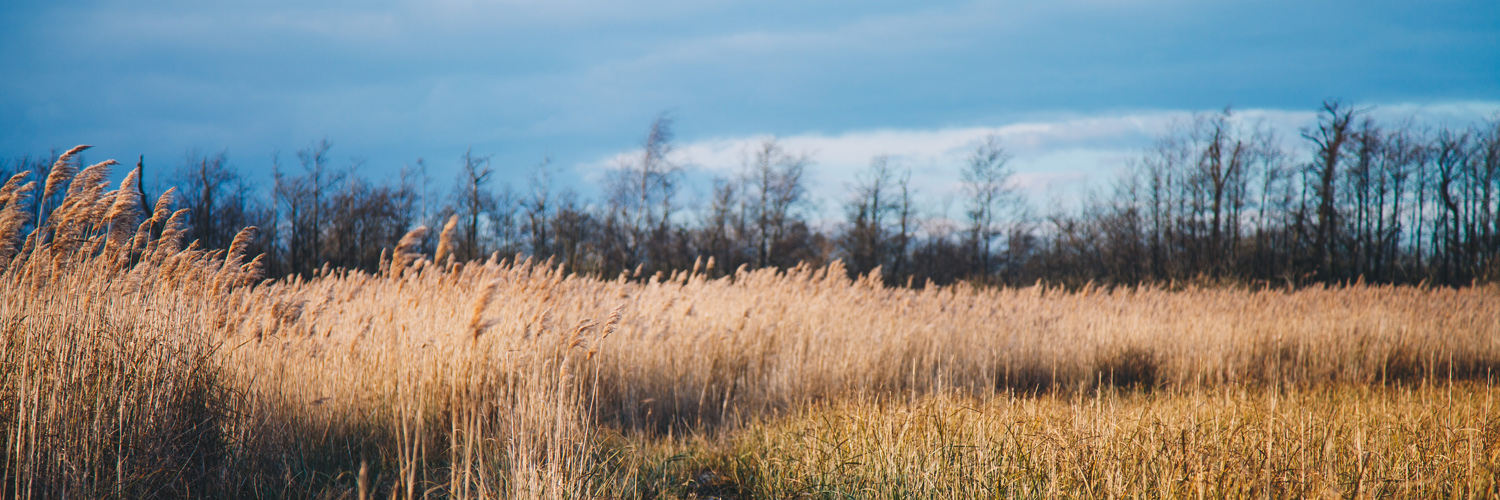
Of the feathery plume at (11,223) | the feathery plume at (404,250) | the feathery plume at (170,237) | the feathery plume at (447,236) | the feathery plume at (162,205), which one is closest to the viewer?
the feathery plume at (11,223)

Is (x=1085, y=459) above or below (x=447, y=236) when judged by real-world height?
below

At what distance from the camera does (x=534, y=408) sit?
119 inches

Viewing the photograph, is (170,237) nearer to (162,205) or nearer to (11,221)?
(162,205)

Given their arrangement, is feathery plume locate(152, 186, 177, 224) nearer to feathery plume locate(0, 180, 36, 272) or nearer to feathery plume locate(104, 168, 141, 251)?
feathery plume locate(104, 168, 141, 251)

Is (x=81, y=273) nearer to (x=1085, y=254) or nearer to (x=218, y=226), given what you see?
(x=1085, y=254)

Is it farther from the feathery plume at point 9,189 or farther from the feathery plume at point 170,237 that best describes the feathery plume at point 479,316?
the feathery plume at point 9,189

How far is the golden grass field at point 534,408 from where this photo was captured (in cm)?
265

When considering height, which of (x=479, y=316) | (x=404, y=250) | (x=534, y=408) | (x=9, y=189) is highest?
(x=9, y=189)

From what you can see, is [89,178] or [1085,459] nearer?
[1085,459]

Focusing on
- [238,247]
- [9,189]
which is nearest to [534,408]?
[238,247]

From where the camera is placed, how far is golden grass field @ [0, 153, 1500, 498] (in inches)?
104

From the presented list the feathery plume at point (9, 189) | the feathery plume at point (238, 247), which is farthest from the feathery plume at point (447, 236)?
the feathery plume at point (9, 189)

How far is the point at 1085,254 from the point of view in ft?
90.0

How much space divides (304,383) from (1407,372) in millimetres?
11431
